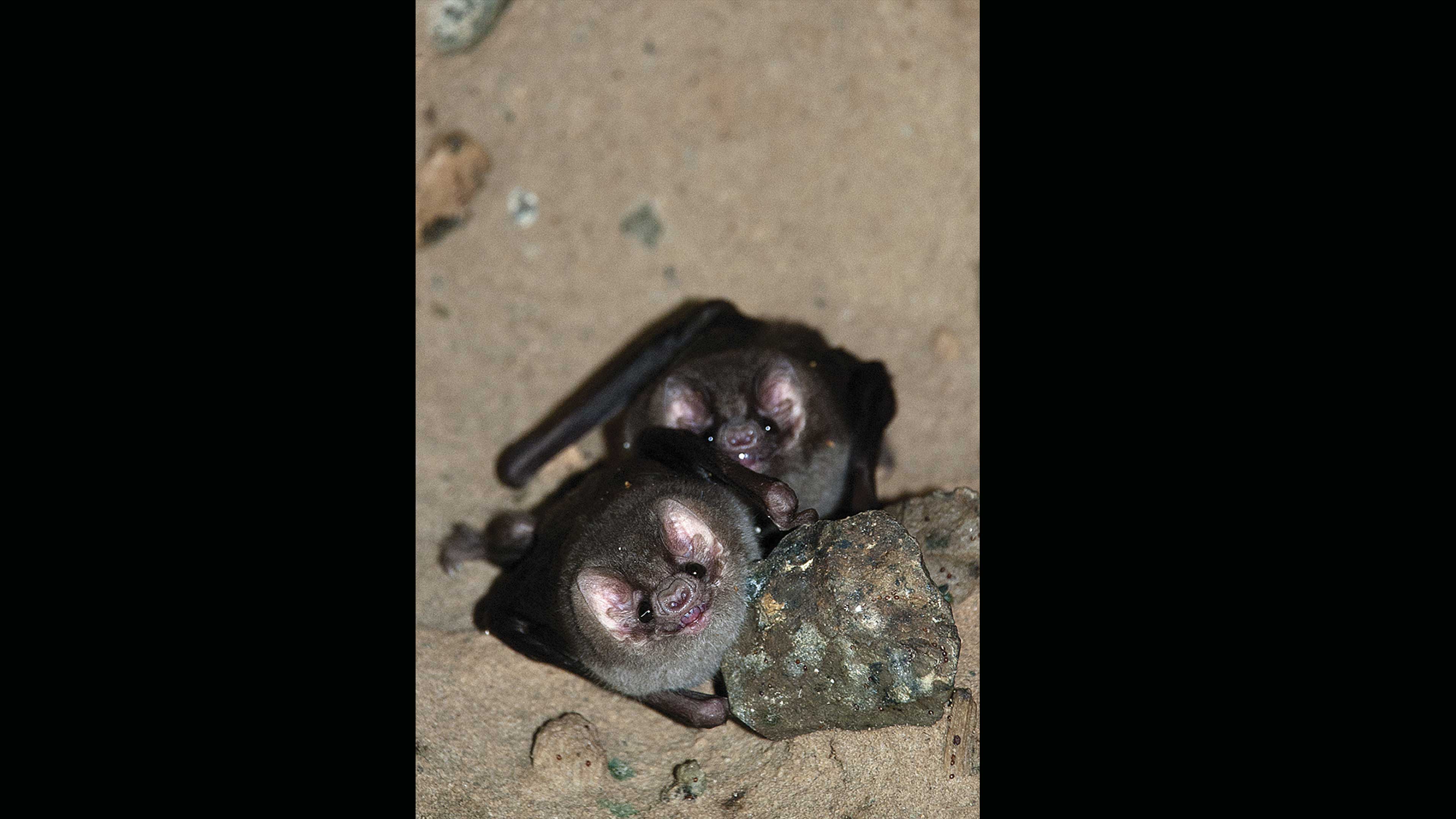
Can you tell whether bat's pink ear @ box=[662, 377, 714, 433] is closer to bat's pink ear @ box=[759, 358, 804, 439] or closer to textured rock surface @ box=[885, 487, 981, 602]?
bat's pink ear @ box=[759, 358, 804, 439]

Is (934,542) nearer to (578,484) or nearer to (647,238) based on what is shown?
(578,484)

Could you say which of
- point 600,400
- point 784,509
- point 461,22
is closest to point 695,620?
point 784,509

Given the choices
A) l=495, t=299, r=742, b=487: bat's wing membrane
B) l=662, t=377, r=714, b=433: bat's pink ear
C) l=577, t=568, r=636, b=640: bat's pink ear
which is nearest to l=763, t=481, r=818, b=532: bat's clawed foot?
l=577, t=568, r=636, b=640: bat's pink ear

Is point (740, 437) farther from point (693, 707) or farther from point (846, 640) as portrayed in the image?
point (846, 640)

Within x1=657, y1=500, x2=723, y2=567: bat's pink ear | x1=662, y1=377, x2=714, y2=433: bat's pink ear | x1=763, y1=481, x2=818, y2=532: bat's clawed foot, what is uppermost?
x1=662, y1=377, x2=714, y2=433: bat's pink ear

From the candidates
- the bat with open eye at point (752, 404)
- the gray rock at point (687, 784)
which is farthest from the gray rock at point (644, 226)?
the gray rock at point (687, 784)
